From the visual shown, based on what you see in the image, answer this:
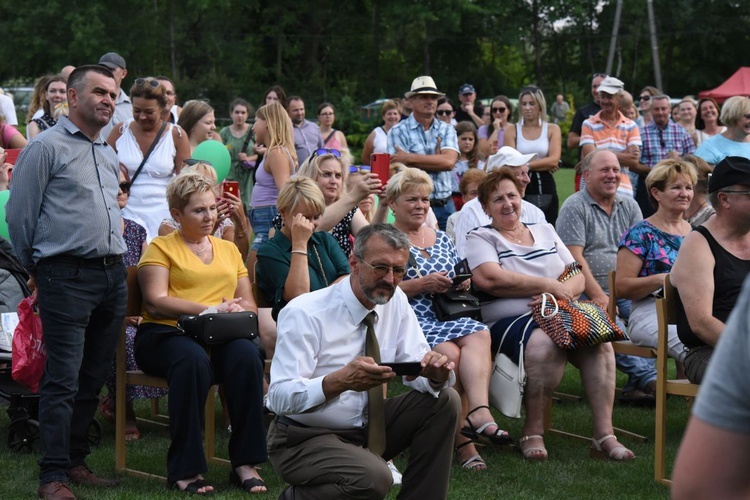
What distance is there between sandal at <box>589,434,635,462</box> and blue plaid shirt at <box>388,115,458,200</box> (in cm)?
359

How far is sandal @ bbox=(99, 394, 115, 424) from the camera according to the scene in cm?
649

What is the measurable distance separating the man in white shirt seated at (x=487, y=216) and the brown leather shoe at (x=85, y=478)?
2.68m

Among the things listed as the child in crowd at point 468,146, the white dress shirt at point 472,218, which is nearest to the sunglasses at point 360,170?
the white dress shirt at point 472,218

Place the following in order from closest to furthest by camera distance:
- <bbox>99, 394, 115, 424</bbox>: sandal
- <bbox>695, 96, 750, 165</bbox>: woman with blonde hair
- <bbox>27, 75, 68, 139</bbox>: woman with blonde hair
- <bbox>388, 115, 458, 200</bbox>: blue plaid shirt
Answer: <bbox>99, 394, 115, 424</bbox>: sandal, <bbox>27, 75, 68, 139</bbox>: woman with blonde hair, <bbox>695, 96, 750, 165</bbox>: woman with blonde hair, <bbox>388, 115, 458, 200</bbox>: blue plaid shirt

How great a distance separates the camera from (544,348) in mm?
5840

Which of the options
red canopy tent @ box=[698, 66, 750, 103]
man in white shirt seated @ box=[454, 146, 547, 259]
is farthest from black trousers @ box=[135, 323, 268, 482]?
red canopy tent @ box=[698, 66, 750, 103]

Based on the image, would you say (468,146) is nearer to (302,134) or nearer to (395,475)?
(302,134)

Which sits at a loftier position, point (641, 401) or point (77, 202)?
point (77, 202)

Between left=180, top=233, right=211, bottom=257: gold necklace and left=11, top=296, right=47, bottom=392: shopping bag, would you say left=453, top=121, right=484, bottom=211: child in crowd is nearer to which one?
left=180, top=233, right=211, bottom=257: gold necklace

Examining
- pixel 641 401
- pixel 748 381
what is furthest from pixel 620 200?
pixel 748 381

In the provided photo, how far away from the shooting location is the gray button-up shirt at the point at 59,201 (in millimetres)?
4785

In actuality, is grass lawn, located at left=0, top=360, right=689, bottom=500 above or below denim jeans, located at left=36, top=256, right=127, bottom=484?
below

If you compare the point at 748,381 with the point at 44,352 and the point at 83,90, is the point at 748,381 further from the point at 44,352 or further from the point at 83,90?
the point at 44,352

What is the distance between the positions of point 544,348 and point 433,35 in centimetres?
4584
